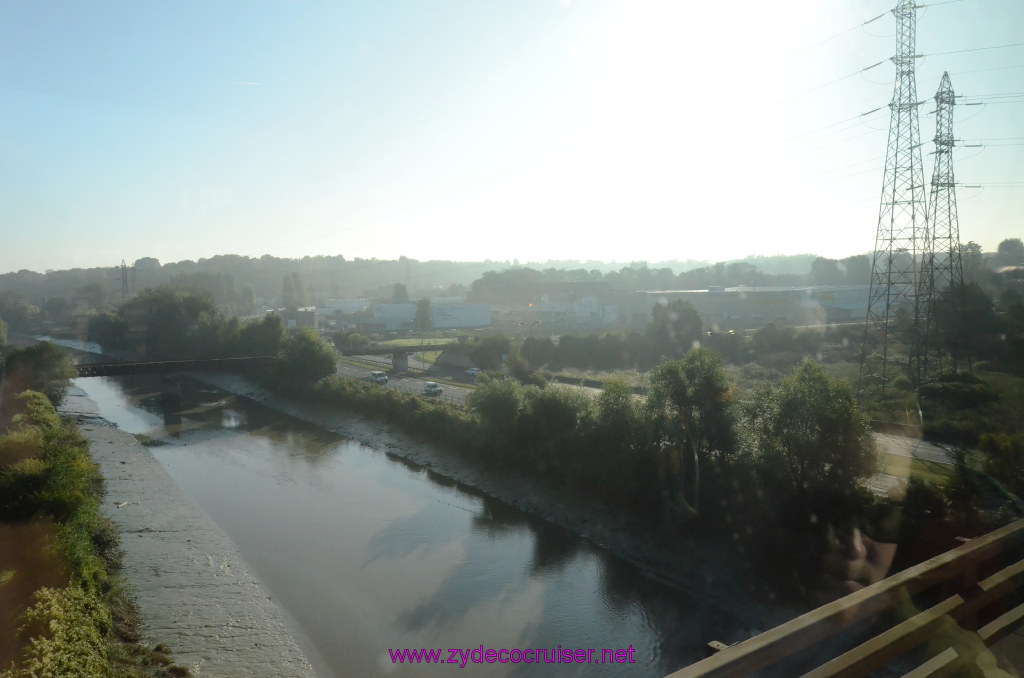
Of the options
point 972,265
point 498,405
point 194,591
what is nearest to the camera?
point 194,591

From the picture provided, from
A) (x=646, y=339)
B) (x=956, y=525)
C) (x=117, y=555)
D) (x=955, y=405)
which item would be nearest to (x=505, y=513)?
(x=117, y=555)

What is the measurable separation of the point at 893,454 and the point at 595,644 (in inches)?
219

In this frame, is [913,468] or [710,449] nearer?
[913,468]

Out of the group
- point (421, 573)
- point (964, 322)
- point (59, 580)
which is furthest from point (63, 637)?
point (964, 322)

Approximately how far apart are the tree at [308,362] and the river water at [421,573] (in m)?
5.50

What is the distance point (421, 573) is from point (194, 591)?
245 cm

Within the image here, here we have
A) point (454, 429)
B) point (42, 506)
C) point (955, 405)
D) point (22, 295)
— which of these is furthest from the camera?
point (22, 295)

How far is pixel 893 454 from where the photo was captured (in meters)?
8.70

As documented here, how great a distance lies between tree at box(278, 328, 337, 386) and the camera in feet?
59.3

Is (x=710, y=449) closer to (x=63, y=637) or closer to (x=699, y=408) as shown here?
(x=699, y=408)

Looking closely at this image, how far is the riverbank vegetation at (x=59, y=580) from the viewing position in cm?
409

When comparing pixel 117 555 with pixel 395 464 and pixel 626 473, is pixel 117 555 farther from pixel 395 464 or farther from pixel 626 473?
pixel 626 473

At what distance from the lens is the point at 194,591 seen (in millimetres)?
6730

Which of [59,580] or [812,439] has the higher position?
[812,439]
